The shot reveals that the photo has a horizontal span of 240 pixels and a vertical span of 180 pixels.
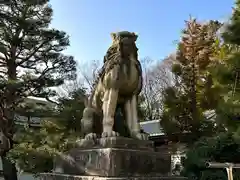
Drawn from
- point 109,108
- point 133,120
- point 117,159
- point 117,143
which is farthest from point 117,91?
point 117,159

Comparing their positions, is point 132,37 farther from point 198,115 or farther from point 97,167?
point 198,115

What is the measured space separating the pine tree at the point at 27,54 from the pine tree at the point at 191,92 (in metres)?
4.91

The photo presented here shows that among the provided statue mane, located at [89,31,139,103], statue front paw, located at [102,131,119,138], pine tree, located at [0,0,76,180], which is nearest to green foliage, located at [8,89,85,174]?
pine tree, located at [0,0,76,180]

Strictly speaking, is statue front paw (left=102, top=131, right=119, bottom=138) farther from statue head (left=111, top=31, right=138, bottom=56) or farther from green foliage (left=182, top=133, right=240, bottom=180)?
green foliage (left=182, top=133, right=240, bottom=180)

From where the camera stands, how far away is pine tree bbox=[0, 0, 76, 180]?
14.5 meters

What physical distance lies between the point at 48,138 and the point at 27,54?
5.85 meters

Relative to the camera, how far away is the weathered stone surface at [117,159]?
3895mm

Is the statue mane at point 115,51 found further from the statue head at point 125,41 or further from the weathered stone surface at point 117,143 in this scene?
the weathered stone surface at point 117,143

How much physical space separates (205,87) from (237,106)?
4138 mm

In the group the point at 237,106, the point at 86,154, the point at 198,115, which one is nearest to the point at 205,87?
the point at 198,115

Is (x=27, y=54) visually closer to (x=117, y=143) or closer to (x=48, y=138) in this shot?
(x=48, y=138)

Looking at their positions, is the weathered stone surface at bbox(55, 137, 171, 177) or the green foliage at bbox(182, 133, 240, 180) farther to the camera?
the green foliage at bbox(182, 133, 240, 180)

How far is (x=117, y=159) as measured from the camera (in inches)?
154

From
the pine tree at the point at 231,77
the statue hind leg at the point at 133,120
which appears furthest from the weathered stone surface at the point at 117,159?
the pine tree at the point at 231,77
